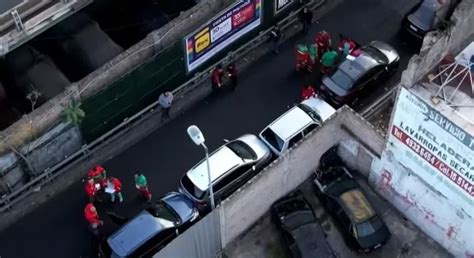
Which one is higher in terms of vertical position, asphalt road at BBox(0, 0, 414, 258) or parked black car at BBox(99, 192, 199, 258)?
asphalt road at BBox(0, 0, 414, 258)

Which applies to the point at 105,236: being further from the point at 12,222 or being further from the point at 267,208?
the point at 267,208

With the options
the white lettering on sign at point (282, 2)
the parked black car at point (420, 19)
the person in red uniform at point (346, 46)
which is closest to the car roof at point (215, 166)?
the person in red uniform at point (346, 46)

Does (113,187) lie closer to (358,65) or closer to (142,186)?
(142,186)

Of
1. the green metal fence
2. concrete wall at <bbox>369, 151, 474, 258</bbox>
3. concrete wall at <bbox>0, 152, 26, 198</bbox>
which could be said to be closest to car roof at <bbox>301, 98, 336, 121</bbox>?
concrete wall at <bbox>369, 151, 474, 258</bbox>

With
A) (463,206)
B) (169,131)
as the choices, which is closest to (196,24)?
(169,131)

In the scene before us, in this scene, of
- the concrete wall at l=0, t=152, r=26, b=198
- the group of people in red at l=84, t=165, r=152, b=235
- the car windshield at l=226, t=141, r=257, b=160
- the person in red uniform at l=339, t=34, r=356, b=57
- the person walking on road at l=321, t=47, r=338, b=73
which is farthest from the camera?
the person in red uniform at l=339, t=34, r=356, b=57

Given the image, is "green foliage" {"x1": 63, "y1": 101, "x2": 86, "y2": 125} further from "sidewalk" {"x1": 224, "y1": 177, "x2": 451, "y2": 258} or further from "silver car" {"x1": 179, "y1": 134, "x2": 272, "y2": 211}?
"sidewalk" {"x1": 224, "y1": 177, "x2": 451, "y2": 258}

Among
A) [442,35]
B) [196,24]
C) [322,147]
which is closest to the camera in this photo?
[442,35]
